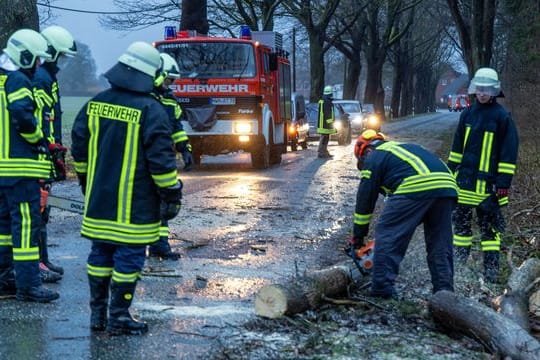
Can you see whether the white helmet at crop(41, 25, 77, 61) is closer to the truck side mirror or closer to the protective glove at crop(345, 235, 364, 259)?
the protective glove at crop(345, 235, 364, 259)

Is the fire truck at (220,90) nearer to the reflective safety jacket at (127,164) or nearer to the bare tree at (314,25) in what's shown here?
the reflective safety jacket at (127,164)

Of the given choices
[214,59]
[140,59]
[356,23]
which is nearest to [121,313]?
[140,59]

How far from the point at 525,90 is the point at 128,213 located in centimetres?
1575

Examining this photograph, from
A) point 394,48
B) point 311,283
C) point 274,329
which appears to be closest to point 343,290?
point 311,283

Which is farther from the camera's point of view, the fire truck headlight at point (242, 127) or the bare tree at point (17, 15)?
the bare tree at point (17, 15)

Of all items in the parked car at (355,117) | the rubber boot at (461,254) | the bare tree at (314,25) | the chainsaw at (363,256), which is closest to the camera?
the chainsaw at (363,256)

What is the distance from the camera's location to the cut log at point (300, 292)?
5.15m

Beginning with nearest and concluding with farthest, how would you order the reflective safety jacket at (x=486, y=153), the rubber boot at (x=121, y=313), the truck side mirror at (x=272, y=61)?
the rubber boot at (x=121, y=313)
the reflective safety jacket at (x=486, y=153)
the truck side mirror at (x=272, y=61)

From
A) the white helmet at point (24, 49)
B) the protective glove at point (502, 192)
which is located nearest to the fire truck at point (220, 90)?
the protective glove at point (502, 192)

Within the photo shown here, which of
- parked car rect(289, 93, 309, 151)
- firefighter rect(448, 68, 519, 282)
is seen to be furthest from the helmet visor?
parked car rect(289, 93, 309, 151)

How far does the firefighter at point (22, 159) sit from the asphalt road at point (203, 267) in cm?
28

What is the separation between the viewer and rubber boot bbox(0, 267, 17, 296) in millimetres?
5781

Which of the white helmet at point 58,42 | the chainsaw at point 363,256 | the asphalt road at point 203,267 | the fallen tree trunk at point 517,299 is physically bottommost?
the asphalt road at point 203,267

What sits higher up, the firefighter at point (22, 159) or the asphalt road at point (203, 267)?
the firefighter at point (22, 159)
